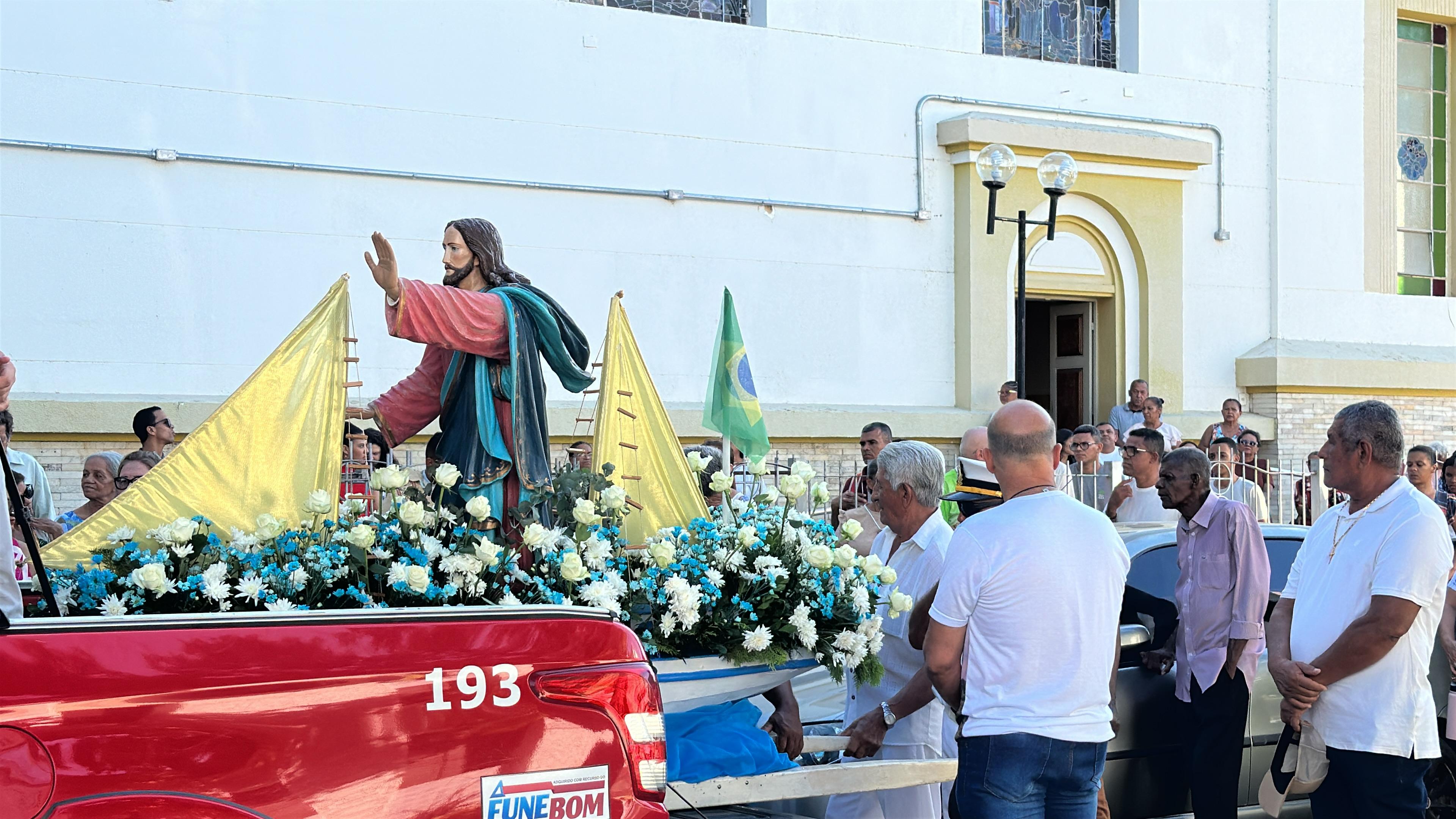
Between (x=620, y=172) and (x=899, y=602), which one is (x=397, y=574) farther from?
(x=620, y=172)

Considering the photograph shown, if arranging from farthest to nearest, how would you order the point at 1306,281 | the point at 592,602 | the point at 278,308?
the point at 1306,281, the point at 278,308, the point at 592,602

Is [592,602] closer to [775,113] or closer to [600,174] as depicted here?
[600,174]

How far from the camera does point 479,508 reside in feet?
14.3

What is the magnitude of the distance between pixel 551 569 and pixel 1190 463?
151 inches

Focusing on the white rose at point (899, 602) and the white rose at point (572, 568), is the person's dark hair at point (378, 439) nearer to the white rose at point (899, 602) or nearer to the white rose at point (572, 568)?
the white rose at point (572, 568)

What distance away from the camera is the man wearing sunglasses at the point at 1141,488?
9281 mm

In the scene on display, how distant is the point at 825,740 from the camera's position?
17.2 ft

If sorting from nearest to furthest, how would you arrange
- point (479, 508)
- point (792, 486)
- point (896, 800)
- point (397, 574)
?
point (397, 574) < point (479, 508) < point (792, 486) < point (896, 800)

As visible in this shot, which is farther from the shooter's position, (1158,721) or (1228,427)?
(1228,427)

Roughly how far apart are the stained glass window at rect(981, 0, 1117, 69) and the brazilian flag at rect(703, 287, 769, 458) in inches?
406

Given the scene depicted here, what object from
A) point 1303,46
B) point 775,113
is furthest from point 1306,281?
point 775,113

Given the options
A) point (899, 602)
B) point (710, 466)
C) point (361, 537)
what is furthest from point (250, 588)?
point (710, 466)

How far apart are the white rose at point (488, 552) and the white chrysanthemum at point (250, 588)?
58cm

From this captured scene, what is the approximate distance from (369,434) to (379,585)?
3.01 meters
